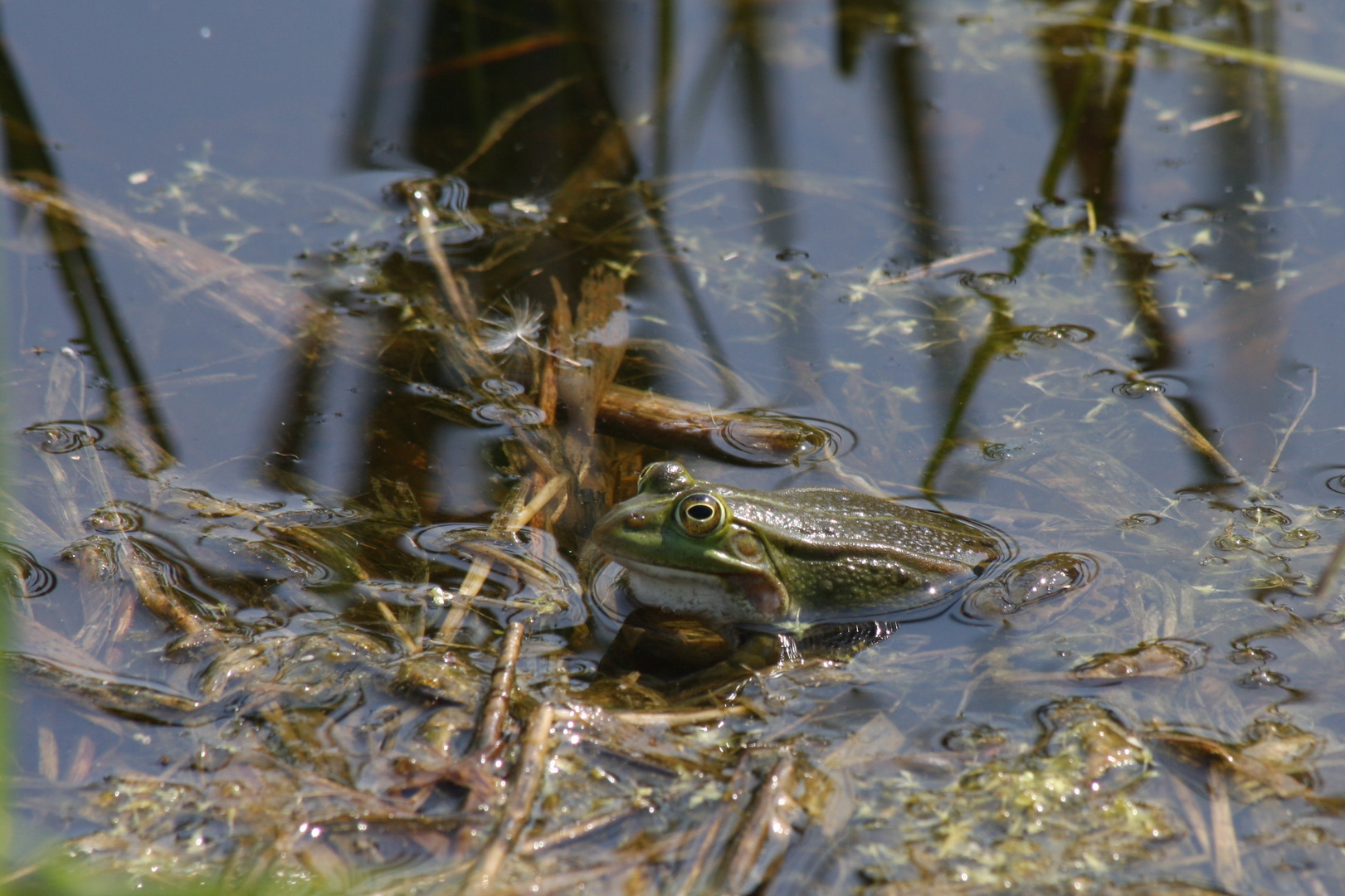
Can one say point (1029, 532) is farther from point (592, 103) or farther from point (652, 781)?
point (592, 103)

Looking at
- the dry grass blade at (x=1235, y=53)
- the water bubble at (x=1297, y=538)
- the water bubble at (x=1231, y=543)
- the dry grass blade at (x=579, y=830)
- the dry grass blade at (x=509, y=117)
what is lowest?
the dry grass blade at (x=579, y=830)

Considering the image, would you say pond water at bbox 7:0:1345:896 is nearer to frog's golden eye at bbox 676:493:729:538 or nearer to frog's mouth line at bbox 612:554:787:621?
frog's mouth line at bbox 612:554:787:621

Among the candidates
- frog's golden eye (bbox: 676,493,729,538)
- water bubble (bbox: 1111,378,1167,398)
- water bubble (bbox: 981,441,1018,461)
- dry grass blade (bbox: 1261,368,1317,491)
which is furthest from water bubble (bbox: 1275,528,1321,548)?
frog's golden eye (bbox: 676,493,729,538)

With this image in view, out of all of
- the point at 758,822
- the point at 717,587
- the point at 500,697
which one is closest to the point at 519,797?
the point at 500,697

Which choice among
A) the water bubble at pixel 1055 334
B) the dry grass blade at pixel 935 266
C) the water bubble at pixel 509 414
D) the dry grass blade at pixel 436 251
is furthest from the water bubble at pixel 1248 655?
the dry grass blade at pixel 436 251

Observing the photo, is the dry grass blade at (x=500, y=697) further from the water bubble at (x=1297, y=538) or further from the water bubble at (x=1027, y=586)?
the water bubble at (x=1297, y=538)

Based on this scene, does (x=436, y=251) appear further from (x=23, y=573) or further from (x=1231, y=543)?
(x=1231, y=543)
